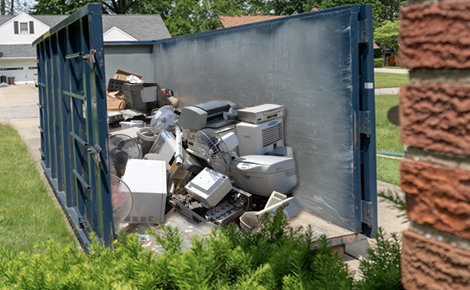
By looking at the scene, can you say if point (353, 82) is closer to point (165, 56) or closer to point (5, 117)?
point (165, 56)

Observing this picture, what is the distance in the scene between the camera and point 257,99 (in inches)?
222

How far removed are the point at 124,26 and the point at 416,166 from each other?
43.4 meters

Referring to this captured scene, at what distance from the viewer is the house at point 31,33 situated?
40.9 m

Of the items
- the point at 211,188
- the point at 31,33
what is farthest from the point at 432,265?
the point at 31,33

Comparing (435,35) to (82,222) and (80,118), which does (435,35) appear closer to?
(80,118)

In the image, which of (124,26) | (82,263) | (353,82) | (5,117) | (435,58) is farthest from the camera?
(124,26)

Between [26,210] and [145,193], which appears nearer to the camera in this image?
[145,193]

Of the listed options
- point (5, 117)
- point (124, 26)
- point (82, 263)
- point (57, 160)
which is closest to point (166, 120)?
point (57, 160)

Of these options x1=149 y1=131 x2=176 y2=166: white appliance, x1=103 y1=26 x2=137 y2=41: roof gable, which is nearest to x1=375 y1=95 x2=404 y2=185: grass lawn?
x1=149 y1=131 x2=176 y2=166: white appliance

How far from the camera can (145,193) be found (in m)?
4.78

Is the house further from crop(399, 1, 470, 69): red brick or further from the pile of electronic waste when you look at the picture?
crop(399, 1, 470, 69): red brick

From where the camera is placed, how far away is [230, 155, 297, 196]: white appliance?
15.6ft

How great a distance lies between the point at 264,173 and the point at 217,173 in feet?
1.64

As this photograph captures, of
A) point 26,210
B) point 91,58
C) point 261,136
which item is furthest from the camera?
point 26,210
